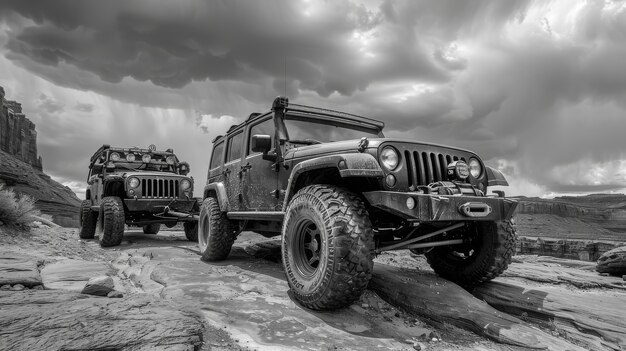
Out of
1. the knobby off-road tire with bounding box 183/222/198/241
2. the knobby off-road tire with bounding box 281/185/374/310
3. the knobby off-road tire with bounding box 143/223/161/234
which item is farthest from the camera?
the knobby off-road tire with bounding box 143/223/161/234

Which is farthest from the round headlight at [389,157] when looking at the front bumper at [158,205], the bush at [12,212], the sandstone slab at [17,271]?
the bush at [12,212]

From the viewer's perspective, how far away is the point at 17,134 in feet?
236

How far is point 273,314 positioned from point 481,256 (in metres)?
2.30

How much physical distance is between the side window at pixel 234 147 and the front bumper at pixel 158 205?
321cm

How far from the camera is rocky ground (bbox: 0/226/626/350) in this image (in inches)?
90.4

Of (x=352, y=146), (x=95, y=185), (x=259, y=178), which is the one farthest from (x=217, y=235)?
(x=95, y=185)

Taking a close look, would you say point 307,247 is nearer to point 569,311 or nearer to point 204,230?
point 569,311

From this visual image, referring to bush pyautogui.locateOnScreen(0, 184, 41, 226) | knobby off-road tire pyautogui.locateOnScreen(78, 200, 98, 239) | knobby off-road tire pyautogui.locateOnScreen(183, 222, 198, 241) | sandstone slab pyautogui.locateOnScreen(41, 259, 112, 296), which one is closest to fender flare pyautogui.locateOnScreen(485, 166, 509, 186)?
sandstone slab pyautogui.locateOnScreen(41, 259, 112, 296)

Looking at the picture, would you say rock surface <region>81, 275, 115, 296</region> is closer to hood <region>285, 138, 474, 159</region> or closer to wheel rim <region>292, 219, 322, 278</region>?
wheel rim <region>292, 219, 322, 278</region>

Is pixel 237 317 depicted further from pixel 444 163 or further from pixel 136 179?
pixel 136 179

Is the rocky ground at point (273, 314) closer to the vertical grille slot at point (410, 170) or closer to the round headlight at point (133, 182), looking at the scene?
the vertical grille slot at point (410, 170)

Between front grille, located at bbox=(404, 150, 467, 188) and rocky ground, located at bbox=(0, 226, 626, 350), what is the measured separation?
43.4 inches

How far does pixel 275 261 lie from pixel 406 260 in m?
2.04

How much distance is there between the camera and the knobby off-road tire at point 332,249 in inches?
115
